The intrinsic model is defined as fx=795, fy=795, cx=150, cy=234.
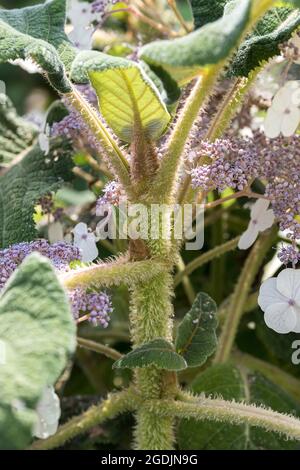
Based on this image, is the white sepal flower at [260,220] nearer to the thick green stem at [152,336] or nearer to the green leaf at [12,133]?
the thick green stem at [152,336]

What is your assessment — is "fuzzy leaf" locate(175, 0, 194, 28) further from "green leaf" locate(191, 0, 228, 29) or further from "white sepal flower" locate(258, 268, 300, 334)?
"white sepal flower" locate(258, 268, 300, 334)

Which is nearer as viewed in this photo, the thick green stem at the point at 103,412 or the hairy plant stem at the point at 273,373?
the thick green stem at the point at 103,412

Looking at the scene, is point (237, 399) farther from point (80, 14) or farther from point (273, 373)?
point (80, 14)

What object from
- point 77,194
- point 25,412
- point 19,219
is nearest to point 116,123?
point 19,219

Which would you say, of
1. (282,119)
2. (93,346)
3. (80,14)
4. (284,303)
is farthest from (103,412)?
(80,14)

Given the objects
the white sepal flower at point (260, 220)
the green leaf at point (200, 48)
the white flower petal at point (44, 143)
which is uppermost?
the green leaf at point (200, 48)

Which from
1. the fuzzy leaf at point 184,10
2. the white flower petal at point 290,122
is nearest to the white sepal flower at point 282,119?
the white flower petal at point 290,122
